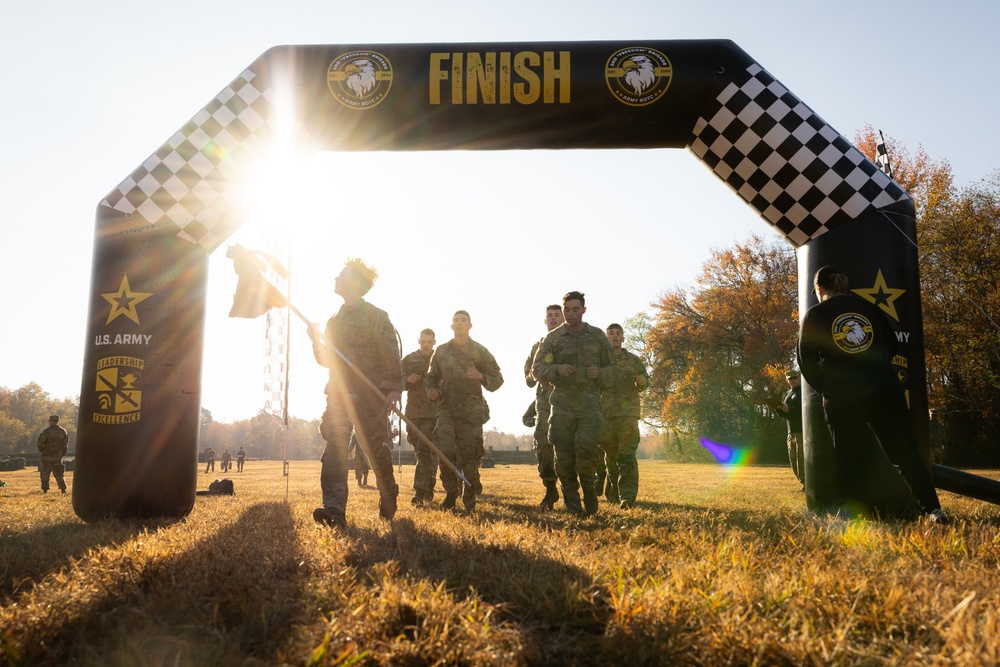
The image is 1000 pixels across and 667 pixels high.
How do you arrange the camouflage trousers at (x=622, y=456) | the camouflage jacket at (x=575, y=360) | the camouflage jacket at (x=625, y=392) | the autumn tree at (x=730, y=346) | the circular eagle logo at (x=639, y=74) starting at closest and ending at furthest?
1. the circular eagle logo at (x=639, y=74)
2. the camouflage jacket at (x=575, y=360)
3. the camouflage trousers at (x=622, y=456)
4. the camouflage jacket at (x=625, y=392)
5. the autumn tree at (x=730, y=346)

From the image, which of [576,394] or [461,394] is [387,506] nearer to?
[576,394]

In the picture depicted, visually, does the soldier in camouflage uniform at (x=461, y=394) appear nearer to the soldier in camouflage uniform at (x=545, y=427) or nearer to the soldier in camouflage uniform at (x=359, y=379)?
the soldier in camouflage uniform at (x=545, y=427)

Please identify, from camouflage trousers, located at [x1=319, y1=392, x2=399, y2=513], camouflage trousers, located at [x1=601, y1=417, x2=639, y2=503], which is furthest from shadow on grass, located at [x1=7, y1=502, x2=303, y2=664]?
camouflage trousers, located at [x1=601, y1=417, x2=639, y2=503]

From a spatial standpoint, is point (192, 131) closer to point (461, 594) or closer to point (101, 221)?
point (101, 221)

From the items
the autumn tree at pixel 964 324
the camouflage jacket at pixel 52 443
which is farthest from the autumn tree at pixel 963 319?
the camouflage jacket at pixel 52 443

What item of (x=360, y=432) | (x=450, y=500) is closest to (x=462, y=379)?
(x=450, y=500)

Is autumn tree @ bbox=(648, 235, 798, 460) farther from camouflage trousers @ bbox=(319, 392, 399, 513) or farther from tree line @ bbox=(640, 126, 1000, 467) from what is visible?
camouflage trousers @ bbox=(319, 392, 399, 513)

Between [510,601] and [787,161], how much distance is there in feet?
16.8

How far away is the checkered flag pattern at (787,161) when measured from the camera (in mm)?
5965

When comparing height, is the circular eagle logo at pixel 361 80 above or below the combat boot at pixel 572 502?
above

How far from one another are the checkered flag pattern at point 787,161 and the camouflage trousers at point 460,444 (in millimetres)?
4219

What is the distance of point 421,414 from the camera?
9.65 meters

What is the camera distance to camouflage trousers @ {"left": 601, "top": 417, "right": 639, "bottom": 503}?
28.2 ft

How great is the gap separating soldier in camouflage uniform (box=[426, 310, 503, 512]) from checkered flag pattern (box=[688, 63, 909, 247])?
374 centimetres
